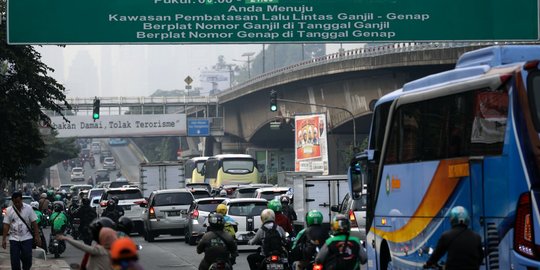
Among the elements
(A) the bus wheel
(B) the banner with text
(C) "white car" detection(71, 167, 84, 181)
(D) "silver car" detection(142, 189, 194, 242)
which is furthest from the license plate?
(C) "white car" detection(71, 167, 84, 181)

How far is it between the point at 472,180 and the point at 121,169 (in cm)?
15511

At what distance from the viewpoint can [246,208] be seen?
34062 millimetres

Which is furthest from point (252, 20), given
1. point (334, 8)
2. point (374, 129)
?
point (374, 129)

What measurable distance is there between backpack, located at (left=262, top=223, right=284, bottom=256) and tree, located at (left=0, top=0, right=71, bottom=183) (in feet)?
60.8

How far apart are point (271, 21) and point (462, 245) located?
38.3 feet

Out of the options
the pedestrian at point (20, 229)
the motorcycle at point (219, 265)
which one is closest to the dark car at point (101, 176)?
Answer: the pedestrian at point (20, 229)

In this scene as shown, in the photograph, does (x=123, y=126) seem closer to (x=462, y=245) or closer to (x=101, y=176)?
(x=101, y=176)

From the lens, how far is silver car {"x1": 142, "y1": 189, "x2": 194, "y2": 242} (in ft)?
130

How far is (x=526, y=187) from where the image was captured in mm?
12750

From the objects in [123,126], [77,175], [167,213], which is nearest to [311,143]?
[167,213]

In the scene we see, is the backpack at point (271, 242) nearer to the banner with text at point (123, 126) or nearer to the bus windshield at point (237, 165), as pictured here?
the bus windshield at point (237, 165)

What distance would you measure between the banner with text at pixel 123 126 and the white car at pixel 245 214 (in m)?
84.4

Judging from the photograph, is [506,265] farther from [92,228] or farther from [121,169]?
[121,169]

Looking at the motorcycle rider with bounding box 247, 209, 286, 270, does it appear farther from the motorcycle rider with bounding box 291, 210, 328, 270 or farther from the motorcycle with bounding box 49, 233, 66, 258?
the motorcycle with bounding box 49, 233, 66, 258
